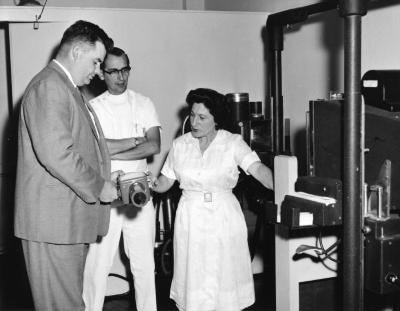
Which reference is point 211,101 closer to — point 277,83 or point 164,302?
point 277,83

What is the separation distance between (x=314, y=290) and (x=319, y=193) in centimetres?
113

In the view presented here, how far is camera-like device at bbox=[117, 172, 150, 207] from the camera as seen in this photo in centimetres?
256

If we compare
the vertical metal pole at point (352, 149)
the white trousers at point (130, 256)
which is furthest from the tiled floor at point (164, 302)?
the vertical metal pole at point (352, 149)

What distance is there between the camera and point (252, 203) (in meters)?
3.92

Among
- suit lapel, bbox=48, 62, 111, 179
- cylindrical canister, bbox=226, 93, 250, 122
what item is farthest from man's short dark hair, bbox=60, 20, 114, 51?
cylindrical canister, bbox=226, 93, 250, 122

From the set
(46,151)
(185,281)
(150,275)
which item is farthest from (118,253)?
(46,151)

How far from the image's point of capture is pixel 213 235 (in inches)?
118

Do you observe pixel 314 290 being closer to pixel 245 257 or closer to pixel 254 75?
pixel 245 257

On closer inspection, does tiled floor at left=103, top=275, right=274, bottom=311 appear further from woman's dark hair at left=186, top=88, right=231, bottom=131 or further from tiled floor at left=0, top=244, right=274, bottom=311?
woman's dark hair at left=186, top=88, right=231, bottom=131

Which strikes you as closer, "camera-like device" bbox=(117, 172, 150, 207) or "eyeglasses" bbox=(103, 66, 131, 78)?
"camera-like device" bbox=(117, 172, 150, 207)

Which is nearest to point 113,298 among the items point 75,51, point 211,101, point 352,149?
point 211,101

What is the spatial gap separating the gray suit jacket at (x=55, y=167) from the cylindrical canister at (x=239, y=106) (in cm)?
139

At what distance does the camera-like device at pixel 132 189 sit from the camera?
2.56 m

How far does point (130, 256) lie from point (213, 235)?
637 millimetres
